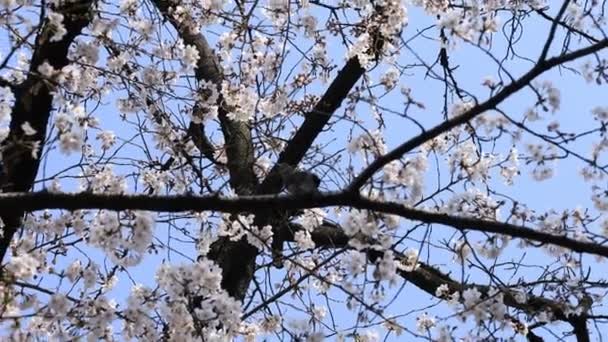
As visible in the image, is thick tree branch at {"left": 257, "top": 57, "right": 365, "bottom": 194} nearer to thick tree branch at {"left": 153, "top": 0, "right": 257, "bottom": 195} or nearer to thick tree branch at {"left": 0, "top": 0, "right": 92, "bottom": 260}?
thick tree branch at {"left": 153, "top": 0, "right": 257, "bottom": 195}

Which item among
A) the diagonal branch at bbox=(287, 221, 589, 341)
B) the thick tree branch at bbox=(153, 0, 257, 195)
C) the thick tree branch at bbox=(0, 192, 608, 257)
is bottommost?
the thick tree branch at bbox=(0, 192, 608, 257)

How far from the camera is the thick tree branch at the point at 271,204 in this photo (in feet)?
8.80

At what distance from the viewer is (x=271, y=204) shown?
2686 millimetres

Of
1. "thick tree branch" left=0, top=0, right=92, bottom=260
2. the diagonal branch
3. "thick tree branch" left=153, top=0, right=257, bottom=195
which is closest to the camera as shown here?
"thick tree branch" left=0, top=0, right=92, bottom=260

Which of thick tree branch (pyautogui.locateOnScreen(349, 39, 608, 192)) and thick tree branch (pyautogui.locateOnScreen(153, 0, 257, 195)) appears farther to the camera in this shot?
thick tree branch (pyautogui.locateOnScreen(153, 0, 257, 195))

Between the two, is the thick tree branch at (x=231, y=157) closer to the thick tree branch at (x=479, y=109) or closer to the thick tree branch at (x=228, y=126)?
the thick tree branch at (x=228, y=126)

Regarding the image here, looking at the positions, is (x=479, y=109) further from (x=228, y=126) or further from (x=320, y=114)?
(x=228, y=126)

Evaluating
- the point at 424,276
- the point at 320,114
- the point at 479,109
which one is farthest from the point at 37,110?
the point at 424,276

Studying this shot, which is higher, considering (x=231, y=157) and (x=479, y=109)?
(x=231, y=157)

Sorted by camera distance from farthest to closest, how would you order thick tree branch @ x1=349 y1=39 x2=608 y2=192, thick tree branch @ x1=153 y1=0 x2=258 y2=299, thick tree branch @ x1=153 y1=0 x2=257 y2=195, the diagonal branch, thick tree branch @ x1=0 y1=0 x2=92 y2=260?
thick tree branch @ x1=153 y1=0 x2=257 y2=195 → thick tree branch @ x1=153 y1=0 x2=258 y2=299 → the diagonal branch → thick tree branch @ x1=0 y1=0 x2=92 y2=260 → thick tree branch @ x1=349 y1=39 x2=608 y2=192

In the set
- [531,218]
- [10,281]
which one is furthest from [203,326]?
[531,218]

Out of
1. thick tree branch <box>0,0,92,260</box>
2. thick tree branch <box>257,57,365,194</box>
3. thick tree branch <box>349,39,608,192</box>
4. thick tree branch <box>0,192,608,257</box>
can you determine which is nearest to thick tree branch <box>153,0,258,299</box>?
thick tree branch <box>257,57,365,194</box>

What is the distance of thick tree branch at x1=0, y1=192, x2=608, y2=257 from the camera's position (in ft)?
8.80

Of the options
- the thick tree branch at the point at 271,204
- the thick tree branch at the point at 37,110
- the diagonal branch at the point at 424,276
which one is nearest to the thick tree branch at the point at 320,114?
the diagonal branch at the point at 424,276
